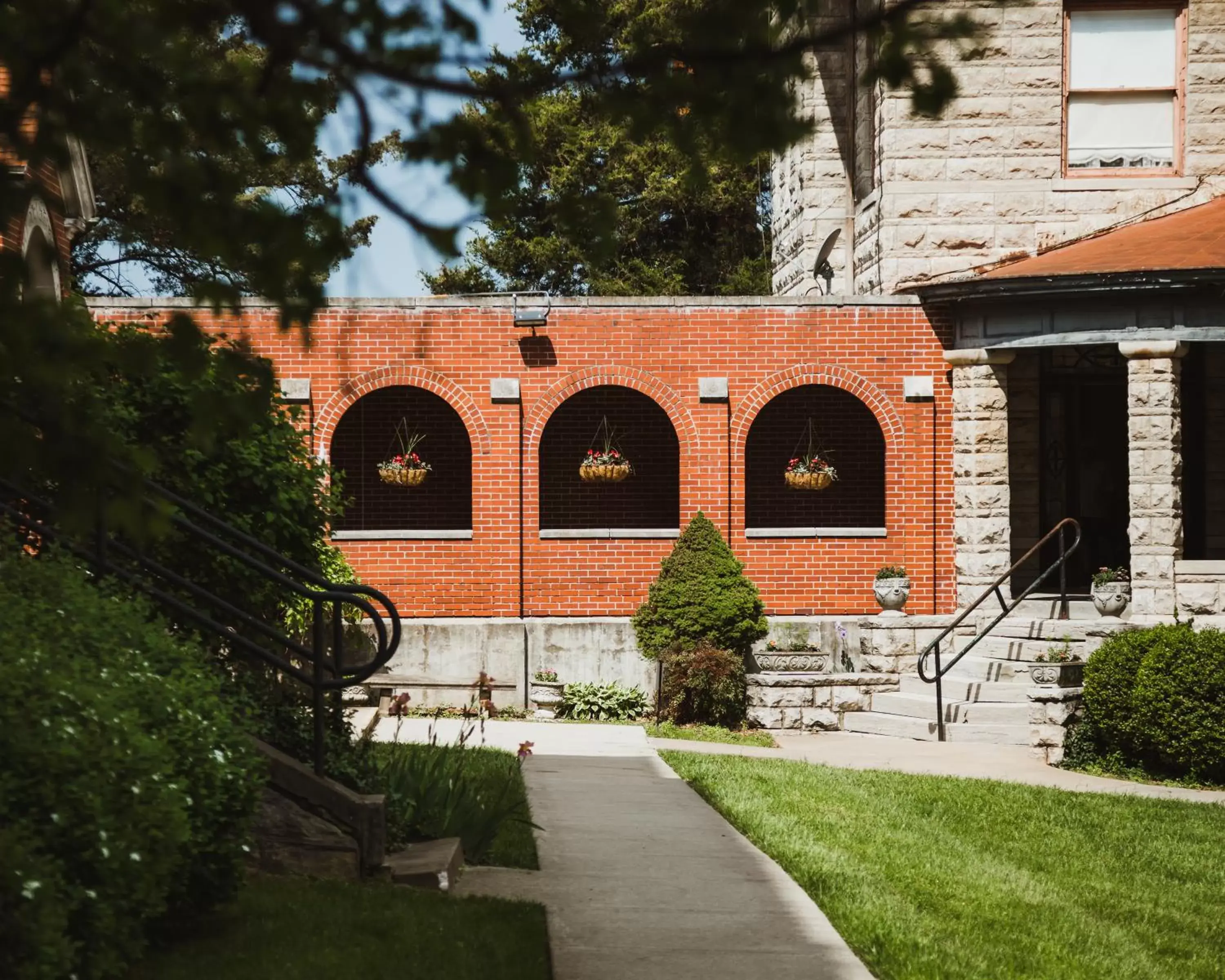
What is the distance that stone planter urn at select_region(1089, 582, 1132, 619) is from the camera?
621 inches

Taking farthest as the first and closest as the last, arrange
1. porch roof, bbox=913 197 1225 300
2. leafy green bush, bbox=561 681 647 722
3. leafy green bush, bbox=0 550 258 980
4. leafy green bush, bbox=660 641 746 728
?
leafy green bush, bbox=561 681 647 722, leafy green bush, bbox=660 641 746 728, porch roof, bbox=913 197 1225 300, leafy green bush, bbox=0 550 258 980

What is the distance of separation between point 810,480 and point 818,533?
0.64m

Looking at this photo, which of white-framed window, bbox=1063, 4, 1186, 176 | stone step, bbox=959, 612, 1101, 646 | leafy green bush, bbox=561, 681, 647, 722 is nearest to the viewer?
stone step, bbox=959, 612, 1101, 646

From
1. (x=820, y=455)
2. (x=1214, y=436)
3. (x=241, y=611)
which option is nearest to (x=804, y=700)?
(x=820, y=455)

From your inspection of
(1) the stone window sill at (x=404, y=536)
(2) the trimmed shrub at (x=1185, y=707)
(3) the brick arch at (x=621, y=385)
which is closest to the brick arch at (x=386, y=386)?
(3) the brick arch at (x=621, y=385)

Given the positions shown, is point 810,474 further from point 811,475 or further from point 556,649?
point 556,649

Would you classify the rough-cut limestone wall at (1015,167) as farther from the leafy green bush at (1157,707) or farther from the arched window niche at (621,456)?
the leafy green bush at (1157,707)

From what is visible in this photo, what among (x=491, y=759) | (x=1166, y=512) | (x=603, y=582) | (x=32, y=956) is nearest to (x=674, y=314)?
(x=603, y=582)

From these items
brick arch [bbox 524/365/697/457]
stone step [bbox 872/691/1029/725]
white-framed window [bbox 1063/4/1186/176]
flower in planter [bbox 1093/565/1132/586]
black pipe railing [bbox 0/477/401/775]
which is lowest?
stone step [bbox 872/691/1029/725]

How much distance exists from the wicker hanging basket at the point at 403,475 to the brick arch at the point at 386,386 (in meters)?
0.69

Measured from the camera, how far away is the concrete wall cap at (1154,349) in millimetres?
15789

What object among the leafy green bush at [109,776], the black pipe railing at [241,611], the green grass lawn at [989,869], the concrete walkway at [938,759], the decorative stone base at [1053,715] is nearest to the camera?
the leafy green bush at [109,776]

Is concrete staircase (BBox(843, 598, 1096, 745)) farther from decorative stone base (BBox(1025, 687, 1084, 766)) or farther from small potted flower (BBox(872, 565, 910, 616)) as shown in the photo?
small potted flower (BBox(872, 565, 910, 616))

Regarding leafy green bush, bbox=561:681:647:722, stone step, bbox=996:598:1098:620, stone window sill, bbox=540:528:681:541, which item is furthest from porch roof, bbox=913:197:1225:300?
leafy green bush, bbox=561:681:647:722
